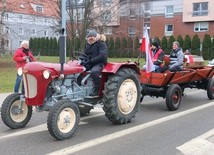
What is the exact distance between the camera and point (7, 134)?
729cm

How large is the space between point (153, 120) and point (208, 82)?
3739 mm

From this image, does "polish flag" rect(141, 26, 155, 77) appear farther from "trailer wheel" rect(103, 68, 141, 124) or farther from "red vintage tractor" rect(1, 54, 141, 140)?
"trailer wheel" rect(103, 68, 141, 124)

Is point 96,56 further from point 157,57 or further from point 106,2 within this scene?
point 106,2

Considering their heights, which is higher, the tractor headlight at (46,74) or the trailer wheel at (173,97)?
the tractor headlight at (46,74)

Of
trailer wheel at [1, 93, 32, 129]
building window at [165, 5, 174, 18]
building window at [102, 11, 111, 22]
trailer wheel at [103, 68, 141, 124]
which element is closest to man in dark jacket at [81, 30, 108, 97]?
trailer wheel at [103, 68, 141, 124]

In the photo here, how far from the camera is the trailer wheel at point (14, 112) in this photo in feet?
24.3

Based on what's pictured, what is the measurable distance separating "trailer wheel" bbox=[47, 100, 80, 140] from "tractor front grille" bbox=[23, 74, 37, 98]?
60cm

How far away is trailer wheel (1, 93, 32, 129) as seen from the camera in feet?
24.3

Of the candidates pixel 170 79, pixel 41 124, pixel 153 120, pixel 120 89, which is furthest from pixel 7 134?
pixel 170 79

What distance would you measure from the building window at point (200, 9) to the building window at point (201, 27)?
149 cm

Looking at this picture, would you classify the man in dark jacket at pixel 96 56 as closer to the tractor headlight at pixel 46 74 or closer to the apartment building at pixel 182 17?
the tractor headlight at pixel 46 74

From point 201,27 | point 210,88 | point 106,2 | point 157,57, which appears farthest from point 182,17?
point 157,57

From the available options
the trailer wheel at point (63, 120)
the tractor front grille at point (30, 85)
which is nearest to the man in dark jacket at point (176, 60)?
the trailer wheel at point (63, 120)

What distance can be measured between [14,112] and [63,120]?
1373 mm
